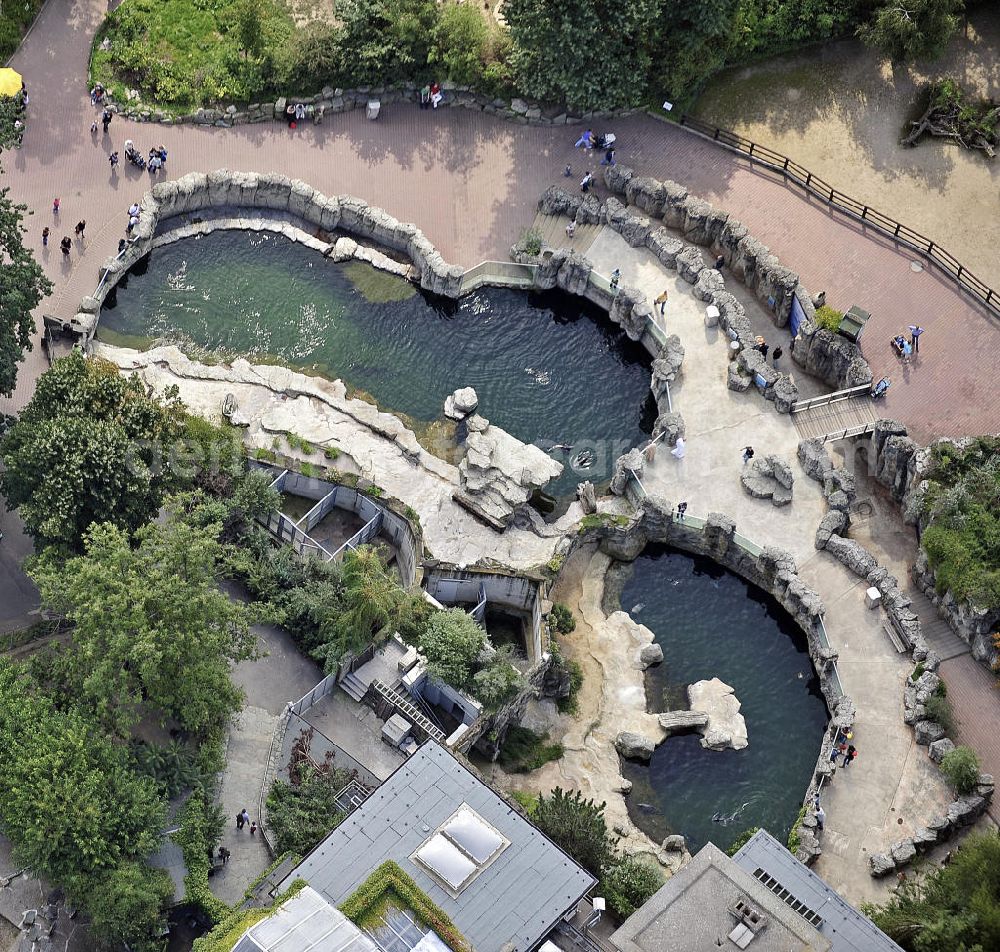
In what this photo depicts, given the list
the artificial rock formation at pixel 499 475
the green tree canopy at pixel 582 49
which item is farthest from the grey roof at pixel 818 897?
the green tree canopy at pixel 582 49

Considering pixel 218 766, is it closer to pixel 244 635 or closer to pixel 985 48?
pixel 244 635

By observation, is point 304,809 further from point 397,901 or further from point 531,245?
point 531,245

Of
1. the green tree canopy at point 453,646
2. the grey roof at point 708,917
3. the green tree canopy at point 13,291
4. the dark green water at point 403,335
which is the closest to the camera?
the grey roof at point 708,917

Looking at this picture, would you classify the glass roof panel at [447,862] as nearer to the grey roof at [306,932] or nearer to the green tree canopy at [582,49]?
the grey roof at [306,932]

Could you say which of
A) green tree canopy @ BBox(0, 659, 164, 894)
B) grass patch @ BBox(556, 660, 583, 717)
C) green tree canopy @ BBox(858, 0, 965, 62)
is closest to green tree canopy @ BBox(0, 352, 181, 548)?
green tree canopy @ BBox(0, 659, 164, 894)

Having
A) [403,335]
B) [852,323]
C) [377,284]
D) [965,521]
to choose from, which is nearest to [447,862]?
[965,521]

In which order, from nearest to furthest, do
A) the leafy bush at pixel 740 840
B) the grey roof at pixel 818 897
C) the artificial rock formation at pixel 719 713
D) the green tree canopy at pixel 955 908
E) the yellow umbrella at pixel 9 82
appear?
the grey roof at pixel 818 897
the green tree canopy at pixel 955 908
the leafy bush at pixel 740 840
the artificial rock formation at pixel 719 713
the yellow umbrella at pixel 9 82
